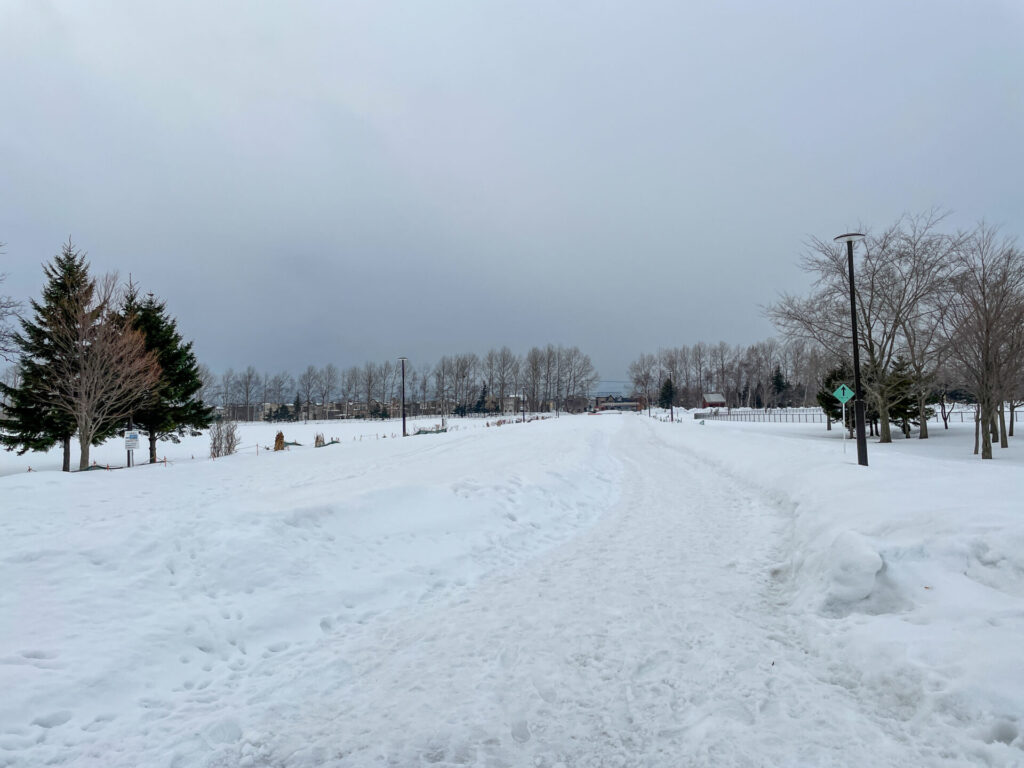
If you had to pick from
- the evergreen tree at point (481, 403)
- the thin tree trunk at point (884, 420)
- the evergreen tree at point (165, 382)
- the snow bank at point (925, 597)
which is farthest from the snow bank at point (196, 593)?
the evergreen tree at point (481, 403)

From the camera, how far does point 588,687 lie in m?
3.74

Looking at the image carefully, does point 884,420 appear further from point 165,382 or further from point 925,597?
point 165,382

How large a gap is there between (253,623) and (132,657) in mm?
984

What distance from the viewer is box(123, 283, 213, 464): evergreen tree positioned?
90.2ft

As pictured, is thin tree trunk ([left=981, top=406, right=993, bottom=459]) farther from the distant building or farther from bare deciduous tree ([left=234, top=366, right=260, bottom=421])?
the distant building

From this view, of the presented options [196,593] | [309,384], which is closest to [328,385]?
[309,384]

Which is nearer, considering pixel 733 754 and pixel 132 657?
pixel 733 754

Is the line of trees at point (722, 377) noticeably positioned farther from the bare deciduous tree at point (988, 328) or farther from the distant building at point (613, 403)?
the bare deciduous tree at point (988, 328)

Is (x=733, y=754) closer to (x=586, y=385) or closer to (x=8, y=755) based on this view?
(x=8, y=755)

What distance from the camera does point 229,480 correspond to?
16.1 metres

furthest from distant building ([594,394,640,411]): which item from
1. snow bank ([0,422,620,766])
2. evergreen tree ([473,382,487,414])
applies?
snow bank ([0,422,620,766])

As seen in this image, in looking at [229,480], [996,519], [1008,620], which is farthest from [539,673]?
[229,480]

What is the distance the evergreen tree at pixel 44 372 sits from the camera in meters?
23.5

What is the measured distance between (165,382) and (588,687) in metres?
30.5
